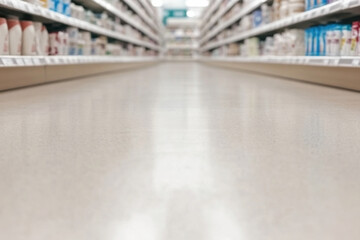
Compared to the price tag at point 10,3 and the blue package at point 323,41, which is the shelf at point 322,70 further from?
the price tag at point 10,3

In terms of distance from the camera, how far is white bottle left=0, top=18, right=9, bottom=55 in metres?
2.17

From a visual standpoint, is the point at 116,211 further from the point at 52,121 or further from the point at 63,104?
the point at 63,104

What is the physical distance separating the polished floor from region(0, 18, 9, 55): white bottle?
0.98 meters

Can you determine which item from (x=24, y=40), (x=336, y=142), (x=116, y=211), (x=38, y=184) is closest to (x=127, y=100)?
(x=24, y=40)

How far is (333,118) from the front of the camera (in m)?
1.33

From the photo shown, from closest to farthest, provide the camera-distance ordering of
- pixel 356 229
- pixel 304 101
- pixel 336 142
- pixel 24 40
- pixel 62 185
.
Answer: pixel 356 229 < pixel 62 185 < pixel 336 142 < pixel 304 101 < pixel 24 40

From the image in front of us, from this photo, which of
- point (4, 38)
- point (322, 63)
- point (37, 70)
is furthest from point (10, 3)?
point (322, 63)

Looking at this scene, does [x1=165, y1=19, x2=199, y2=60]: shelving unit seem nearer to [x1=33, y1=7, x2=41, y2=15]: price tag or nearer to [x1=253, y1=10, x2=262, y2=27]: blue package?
[x1=253, y1=10, x2=262, y2=27]: blue package

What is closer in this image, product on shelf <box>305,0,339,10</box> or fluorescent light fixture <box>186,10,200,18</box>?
product on shelf <box>305,0,339,10</box>

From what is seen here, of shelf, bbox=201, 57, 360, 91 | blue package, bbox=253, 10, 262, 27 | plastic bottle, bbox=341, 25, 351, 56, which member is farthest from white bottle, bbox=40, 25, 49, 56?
blue package, bbox=253, 10, 262, 27

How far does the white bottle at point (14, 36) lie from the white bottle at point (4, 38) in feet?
0.29

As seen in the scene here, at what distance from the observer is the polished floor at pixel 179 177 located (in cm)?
48

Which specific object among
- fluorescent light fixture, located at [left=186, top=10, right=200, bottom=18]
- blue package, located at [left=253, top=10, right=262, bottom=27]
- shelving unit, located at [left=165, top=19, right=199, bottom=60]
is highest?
fluorescent light fixture, located at [left=186, top=10, right=200, bottom=18]

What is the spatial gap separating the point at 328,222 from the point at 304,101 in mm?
1419
